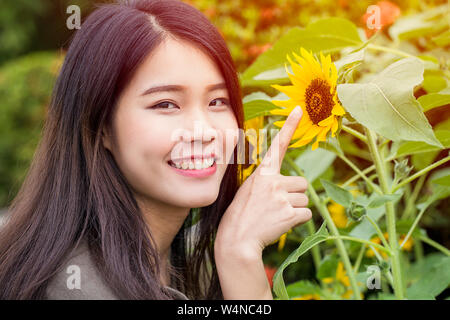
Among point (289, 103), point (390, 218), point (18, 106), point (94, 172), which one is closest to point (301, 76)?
point (289, 103)

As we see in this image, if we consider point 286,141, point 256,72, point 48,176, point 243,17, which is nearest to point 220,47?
point 256,72

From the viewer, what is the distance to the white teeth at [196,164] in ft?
2.90

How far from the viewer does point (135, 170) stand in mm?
899

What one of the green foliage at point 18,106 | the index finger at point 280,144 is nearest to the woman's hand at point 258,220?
the index finger at point 280,144

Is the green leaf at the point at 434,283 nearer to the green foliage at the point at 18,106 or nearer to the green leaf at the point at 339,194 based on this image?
the green leaf at the point at 339,194

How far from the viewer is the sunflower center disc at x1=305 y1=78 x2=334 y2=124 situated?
2.68 feet

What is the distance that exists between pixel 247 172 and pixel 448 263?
1.29ft

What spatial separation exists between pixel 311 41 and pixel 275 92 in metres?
0.18

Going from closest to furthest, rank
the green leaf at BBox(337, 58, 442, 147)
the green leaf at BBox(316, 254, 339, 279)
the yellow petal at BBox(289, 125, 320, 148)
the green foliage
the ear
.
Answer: the green leaf at BBox(337, 58, 442, 147) → the yellow petal at BBox(289, 125, 320, 148) → the ear → the green leaf at BBox(316, 254, 339, 279) → the green foliage

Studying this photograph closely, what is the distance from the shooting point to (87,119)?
0.93m

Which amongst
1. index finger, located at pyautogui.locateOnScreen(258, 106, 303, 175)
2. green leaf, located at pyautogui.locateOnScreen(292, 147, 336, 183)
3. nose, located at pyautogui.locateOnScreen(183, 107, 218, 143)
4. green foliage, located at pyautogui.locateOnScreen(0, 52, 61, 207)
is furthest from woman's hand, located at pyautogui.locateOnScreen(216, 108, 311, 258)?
green foliage, located at pyautogui.locateOnScreen(0, 52, 61, 207)

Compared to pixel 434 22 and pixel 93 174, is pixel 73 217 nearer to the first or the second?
pixel 93 174

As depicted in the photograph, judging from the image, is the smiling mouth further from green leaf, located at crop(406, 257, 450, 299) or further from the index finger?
green leaf, located at crop(406, 257, 450, 299)

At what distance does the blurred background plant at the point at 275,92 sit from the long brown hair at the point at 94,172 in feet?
0.45
